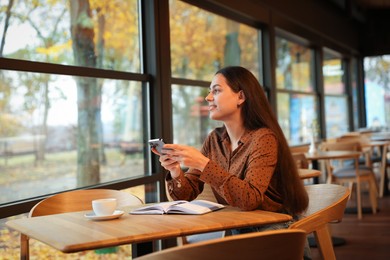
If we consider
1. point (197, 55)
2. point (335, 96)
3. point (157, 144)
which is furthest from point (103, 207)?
point (335, 96)

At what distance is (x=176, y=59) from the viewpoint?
4.57m

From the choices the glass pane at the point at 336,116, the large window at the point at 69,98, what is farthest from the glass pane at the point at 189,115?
the glass pane at the point at 336,116

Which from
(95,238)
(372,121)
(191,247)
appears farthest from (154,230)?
(372,121)

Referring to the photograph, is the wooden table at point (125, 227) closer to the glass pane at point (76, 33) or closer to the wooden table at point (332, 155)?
the glass pane at point (76, 33)

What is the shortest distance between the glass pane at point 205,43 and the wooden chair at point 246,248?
3.42m

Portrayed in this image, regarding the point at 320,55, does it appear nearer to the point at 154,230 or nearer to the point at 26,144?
the point at 26,144

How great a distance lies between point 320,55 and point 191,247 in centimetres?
729

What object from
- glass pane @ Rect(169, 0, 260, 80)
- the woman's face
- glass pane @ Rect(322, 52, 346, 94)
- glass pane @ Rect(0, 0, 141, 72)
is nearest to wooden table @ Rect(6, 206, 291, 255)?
the woman's face

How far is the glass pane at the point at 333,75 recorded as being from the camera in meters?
8.64

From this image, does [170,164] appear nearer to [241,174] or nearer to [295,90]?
[241,174]

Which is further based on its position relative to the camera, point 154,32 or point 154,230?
point 154,32

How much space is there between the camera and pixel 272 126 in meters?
2.01

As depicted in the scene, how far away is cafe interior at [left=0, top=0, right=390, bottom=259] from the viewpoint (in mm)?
1536

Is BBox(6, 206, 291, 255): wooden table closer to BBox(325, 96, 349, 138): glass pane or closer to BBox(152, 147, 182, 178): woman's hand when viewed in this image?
BBox(152, 147, 182, 178): woman's hand
